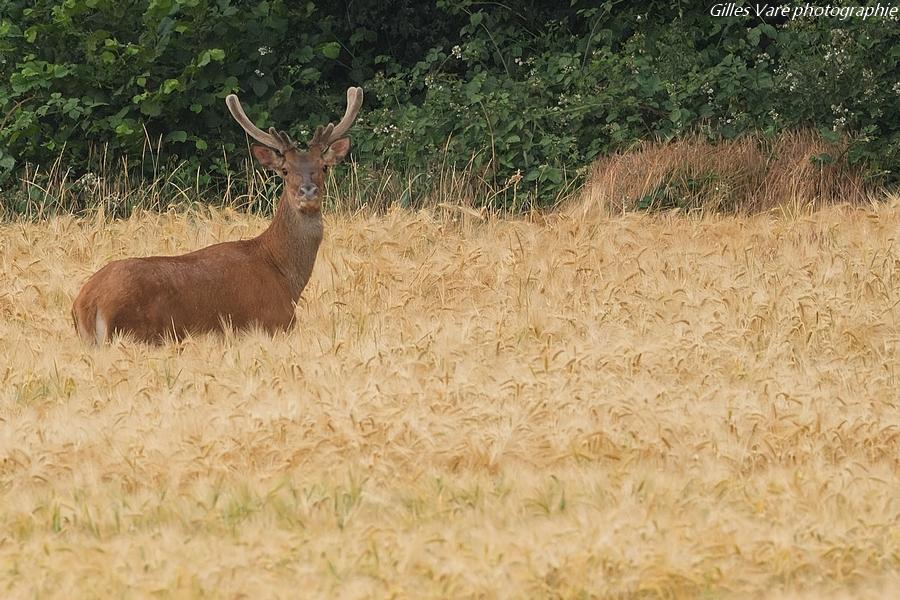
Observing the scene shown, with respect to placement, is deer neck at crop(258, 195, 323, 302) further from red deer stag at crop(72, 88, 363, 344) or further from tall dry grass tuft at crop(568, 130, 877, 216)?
tall dry grass tuft at crop(568, 130, 877, 216)

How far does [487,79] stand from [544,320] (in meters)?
7.61

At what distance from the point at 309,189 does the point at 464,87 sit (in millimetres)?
6776

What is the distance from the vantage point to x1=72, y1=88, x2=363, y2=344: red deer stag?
8.98 meters

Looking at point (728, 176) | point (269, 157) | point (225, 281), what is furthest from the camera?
point (728, 176)

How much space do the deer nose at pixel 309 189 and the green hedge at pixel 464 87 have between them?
209 inches

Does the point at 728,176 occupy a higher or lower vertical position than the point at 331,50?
lower

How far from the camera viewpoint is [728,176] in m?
14.2

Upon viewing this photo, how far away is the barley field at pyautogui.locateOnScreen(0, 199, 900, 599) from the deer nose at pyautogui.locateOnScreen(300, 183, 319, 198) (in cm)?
67

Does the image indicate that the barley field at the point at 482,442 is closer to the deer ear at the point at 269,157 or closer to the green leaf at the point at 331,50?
the deer ear at the point at 269,157

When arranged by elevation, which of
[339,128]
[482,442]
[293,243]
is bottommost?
[293,243]

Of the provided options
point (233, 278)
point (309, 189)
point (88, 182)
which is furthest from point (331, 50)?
point (233, 278)

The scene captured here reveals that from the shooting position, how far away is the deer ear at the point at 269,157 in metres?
10.1

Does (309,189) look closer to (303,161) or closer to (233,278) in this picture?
(303,161)

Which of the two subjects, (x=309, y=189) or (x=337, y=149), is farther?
(x=337, y=149)
